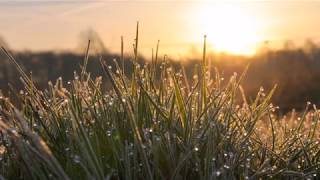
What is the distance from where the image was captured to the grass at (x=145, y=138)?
2.23 meters

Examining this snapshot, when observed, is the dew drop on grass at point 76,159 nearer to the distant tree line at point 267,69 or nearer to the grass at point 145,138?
the grass at point 145,138

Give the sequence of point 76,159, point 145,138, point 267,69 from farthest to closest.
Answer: point 267,69, point 145,138, point 76,159

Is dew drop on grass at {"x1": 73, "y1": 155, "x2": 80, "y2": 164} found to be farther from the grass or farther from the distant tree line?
the distant tree line

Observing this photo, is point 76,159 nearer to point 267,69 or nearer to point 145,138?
point 145,138

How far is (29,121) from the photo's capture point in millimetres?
2615

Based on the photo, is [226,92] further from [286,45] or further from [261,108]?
[286,45]

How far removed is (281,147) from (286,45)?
30.6ft

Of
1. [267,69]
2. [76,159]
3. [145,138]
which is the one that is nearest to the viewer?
[76,159]

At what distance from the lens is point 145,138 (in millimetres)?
2277

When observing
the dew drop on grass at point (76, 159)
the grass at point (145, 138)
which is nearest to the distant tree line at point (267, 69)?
the grass at point (145, 138)

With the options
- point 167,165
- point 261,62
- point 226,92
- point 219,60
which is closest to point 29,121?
point 167,165

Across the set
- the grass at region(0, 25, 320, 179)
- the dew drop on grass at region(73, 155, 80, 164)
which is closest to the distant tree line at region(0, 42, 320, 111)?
the grass at region(0, 25, 320, 179)

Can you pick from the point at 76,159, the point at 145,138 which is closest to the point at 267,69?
the point at 145,138

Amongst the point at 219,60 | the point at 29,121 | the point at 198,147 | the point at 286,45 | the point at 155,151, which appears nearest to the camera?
the point at 155,151
